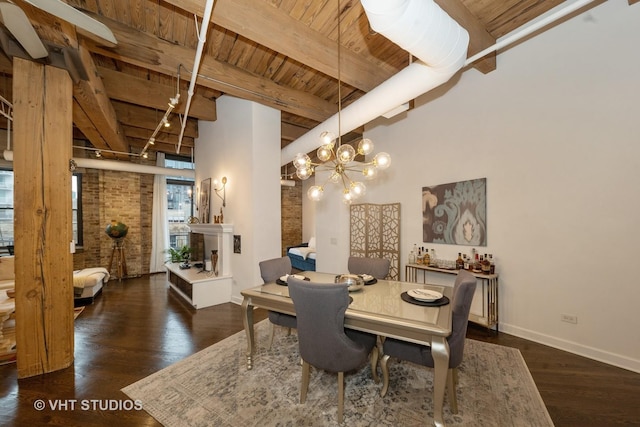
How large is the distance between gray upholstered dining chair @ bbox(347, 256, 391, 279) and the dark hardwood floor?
4.72ft

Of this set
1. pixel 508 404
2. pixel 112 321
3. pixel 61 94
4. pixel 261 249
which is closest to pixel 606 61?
pixel 508 404

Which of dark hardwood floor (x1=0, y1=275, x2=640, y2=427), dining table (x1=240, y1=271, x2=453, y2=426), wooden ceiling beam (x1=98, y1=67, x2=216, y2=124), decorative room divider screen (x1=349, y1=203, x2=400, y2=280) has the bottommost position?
dark hardwood floor (x1=0, y1=275, x2=640, y2=427)

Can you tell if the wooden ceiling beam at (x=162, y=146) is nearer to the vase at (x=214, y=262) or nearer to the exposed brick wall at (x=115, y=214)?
the exposed brick wall at (x=115, y=214)

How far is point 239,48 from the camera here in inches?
128

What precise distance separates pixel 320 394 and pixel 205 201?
471 centimetres

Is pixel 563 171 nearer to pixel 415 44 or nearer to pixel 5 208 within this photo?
pixel 415 44

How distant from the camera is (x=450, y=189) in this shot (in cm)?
382

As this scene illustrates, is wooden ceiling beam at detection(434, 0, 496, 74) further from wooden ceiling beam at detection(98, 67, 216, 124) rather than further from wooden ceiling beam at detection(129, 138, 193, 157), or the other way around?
wooden ceiling beam at detection(129, 138, 193, 157)

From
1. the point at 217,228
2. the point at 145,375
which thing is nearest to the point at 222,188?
the point at 217,228

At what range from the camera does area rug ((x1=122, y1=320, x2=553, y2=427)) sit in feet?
6.34

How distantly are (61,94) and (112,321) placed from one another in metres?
3.02

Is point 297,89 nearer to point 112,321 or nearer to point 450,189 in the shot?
point 450,189

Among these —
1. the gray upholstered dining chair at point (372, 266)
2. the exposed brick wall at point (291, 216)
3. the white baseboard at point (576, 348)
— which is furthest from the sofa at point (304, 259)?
the white baseboard at point (576, 348)

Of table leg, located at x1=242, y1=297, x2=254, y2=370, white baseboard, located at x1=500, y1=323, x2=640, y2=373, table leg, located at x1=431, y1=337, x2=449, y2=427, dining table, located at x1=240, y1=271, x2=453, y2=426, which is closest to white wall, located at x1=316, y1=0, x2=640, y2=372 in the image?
white baseboard, located at x1=500, y1=323, x2=640, y2=373
